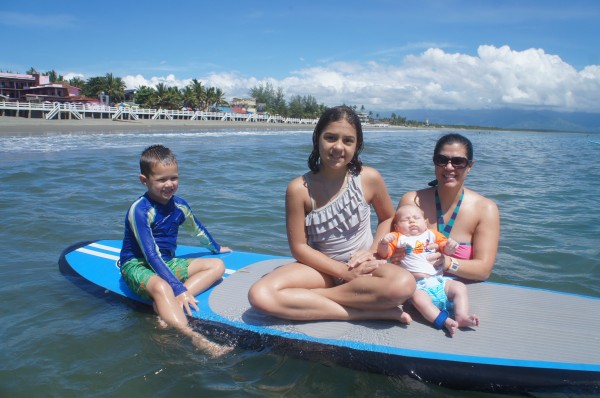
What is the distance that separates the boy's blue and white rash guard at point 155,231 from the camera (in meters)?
3.56

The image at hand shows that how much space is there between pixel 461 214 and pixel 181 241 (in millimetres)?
4014

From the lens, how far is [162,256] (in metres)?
3.93

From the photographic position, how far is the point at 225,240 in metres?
6.12

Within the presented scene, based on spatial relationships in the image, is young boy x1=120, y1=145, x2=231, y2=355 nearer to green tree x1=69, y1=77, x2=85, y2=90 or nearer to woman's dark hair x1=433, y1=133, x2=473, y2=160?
woman's dark hair x1=433, y1=133, x2=473, y2=160

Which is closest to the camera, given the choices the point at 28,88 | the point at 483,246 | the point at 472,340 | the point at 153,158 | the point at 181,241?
the point at 472,340

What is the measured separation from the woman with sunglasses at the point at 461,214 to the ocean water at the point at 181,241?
3.17 ft

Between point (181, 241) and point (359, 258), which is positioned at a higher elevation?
point (359, 258)

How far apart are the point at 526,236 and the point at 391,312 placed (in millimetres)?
4552

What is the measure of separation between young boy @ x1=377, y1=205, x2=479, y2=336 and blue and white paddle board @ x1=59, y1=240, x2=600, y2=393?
0.12 metres

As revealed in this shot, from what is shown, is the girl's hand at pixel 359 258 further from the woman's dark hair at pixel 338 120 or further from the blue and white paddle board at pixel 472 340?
the woman's dark hair at pixel 338 120

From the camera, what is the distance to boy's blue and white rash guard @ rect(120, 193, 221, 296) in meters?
3.56

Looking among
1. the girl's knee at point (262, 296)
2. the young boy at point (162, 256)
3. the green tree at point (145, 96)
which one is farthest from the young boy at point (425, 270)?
the green tree at point (145, 96)

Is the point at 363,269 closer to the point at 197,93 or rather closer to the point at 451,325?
the point at 451,325

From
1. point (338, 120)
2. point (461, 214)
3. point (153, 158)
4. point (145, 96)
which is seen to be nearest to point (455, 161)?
point (461, 214)
